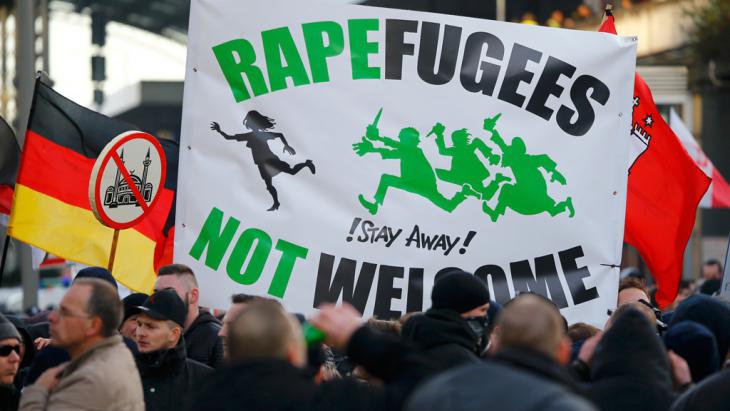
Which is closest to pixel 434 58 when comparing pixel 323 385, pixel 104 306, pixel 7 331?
pixel 7 331

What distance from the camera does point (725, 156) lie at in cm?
3189

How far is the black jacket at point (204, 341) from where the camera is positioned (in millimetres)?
8266

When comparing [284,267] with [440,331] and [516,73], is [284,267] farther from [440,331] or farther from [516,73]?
[440,331]

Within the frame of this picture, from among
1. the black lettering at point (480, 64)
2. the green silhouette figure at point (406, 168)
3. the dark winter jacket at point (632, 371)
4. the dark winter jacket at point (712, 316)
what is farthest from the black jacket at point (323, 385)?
the black lettering at point (480, 64)

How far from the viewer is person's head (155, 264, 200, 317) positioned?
8.17 m

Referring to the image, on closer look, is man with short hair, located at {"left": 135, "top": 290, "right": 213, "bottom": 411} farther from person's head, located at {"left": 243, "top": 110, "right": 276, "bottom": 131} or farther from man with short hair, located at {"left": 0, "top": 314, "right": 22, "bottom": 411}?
person's head, located at {"left": 243, "top": 110, "right": 276, "bottom": 131}

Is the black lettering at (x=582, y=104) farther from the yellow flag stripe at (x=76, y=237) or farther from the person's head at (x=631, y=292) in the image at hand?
the yellow flag stripe at (x=76, y=237)

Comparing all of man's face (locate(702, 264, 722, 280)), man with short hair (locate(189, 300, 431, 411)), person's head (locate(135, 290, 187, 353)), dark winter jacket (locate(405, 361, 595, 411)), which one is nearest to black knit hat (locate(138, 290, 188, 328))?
person's head (locate(135, 290, 187, 353))

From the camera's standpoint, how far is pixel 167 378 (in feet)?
23.7

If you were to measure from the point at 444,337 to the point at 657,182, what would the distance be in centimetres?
504

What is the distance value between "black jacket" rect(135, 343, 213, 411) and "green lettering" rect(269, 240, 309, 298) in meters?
0.87

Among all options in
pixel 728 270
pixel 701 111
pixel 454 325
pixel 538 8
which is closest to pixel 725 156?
pixel 701 111

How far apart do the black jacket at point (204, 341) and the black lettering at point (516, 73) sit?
2183mm

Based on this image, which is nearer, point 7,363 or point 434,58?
point 7,363
